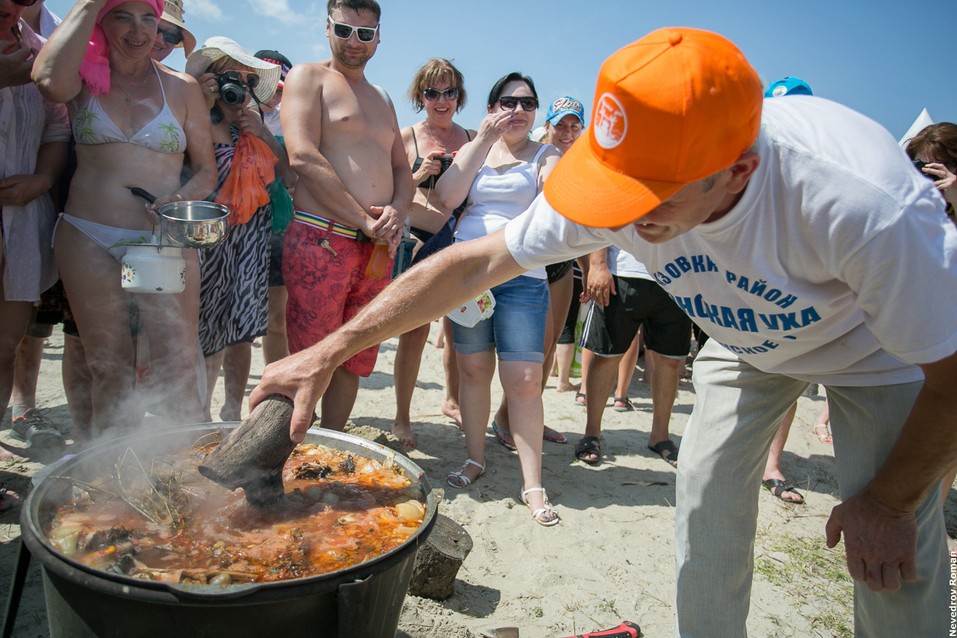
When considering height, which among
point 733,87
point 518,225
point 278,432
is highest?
point 733,87

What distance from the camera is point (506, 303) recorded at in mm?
4258

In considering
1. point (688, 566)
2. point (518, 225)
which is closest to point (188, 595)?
point (518, 225)

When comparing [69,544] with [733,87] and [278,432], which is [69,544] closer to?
[278,432]

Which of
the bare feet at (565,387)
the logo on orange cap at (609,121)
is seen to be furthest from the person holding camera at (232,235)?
the bare feet at (565,387)

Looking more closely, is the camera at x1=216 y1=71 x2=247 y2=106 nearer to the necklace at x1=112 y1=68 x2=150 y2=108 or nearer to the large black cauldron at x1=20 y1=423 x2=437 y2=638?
the necklace at x1=112 y1=68 x2=150 y2=108

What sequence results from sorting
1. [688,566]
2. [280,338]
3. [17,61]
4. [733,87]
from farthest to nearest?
[280,338] → [17,61] → [688,566] → [733,87]

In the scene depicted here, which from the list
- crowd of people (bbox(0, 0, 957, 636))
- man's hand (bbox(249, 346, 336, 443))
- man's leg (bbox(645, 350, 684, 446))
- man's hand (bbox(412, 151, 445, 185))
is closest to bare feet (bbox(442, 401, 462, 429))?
crowd of people (bbox(0, 0, 957, 636))

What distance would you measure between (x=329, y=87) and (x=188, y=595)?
341cm

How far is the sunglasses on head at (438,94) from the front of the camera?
16.6 feet

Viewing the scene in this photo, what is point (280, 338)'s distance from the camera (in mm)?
5133

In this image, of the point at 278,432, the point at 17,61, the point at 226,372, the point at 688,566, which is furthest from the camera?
the point at 226,372

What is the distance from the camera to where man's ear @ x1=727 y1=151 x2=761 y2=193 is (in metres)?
1.71

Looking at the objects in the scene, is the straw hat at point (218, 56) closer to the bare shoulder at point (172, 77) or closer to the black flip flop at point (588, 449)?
the bare shoulder at point (172, 77)

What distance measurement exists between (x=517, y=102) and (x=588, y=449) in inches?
106
